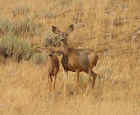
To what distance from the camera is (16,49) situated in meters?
10.4

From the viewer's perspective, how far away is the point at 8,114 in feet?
19.9

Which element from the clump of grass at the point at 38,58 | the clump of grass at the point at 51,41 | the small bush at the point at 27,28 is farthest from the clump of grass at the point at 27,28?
the clump of grass at the point at 38,58

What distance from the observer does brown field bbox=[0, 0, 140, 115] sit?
6.58 meters

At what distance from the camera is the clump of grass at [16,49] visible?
33.6ft

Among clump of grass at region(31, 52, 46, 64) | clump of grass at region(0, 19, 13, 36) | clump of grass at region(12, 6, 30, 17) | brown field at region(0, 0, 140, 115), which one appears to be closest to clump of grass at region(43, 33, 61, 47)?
brown field at region(0, 0, 140, 115)

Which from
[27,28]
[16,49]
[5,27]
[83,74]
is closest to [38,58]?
[16,49]

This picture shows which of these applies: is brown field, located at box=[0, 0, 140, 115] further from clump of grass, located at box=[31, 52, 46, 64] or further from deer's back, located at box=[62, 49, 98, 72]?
deer's back, located at box=[62, 49, 98, 72]

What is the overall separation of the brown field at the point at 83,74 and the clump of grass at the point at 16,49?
46 cm

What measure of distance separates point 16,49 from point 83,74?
2425mm

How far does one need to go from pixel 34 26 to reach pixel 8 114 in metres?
7.01

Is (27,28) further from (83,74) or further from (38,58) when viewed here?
(83,74)

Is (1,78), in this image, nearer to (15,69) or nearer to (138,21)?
(15,69)

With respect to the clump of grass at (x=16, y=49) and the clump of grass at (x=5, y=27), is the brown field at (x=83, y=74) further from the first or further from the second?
the clump of grass at (x=5, y=27)

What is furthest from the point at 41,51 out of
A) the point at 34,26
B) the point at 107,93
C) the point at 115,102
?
the point at 115,102
